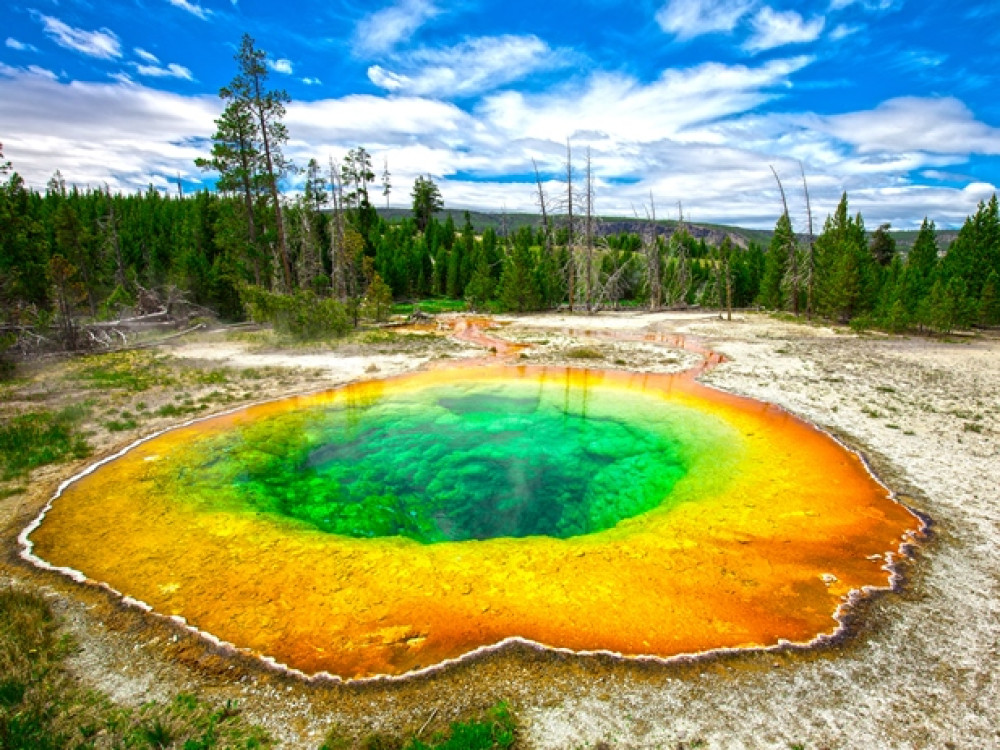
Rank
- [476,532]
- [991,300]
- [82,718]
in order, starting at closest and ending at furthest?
1. [82,718]
2. [476,532]
3. [991,300]

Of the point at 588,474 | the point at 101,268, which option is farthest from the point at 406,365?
the point at 101,268

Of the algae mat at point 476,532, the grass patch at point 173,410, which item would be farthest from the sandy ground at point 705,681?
the grass patch at point 173,410


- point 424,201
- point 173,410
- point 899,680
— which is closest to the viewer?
point 899,680

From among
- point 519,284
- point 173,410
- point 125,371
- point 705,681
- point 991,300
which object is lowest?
point 705,681

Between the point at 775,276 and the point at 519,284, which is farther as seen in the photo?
the point at 775,276

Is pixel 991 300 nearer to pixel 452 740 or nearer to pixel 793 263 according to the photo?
pixel 793 263

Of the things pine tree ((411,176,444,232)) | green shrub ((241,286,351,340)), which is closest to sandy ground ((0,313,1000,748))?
green shrub ((241,286,351,340))

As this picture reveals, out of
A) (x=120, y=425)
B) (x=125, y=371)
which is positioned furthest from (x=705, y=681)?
(x=125, y=371)

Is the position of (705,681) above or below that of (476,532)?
above

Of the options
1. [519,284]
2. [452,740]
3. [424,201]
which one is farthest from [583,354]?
[424,201]
